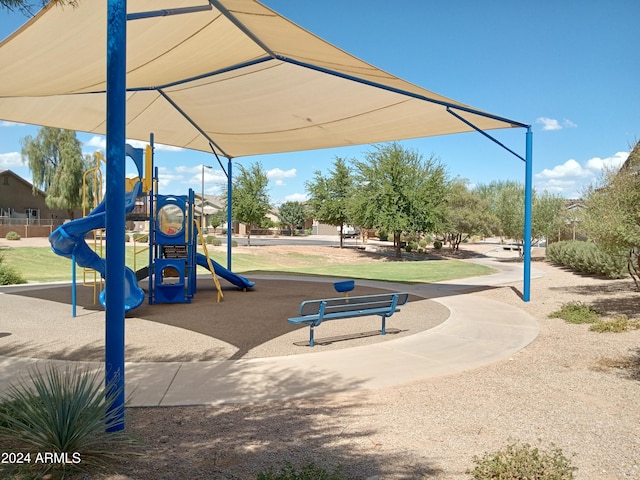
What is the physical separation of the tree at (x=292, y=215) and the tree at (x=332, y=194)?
38.1 m

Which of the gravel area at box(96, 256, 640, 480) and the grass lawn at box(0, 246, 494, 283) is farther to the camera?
the grass lawn at box(0, 246, 494, 283)

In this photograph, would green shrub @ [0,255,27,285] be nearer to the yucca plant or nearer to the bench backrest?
the bench backrest

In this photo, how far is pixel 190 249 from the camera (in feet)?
43.1

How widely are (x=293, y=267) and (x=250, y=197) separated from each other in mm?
18264

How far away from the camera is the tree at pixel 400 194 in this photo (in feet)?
114

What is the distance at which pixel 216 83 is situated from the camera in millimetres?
11883

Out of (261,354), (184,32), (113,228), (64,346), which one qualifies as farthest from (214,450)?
(184,32)

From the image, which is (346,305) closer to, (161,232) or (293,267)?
(161,232)

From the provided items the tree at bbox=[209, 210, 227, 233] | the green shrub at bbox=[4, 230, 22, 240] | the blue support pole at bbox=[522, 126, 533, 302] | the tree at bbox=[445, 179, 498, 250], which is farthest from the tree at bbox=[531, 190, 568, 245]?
the tree at bbox=[209, 210, 227, 233]

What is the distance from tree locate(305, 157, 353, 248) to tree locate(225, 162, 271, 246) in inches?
184

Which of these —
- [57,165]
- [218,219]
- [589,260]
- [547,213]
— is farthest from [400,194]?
[218,219]

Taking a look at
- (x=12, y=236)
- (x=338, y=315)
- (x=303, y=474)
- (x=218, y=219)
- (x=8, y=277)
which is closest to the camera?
(x=303, y=474)

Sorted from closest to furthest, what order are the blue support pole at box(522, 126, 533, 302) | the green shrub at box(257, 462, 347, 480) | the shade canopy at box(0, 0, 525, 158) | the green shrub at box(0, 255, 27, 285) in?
the green shrub at box(257, 462, 347, 480)
the shade canopy at box(0, 0, 525, 158)
the blue support pole at box(522, 126, 533, 302)
the green shrub at box(0, 255, 27, 285)

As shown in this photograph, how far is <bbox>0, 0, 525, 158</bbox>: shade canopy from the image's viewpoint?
25.6 feet
